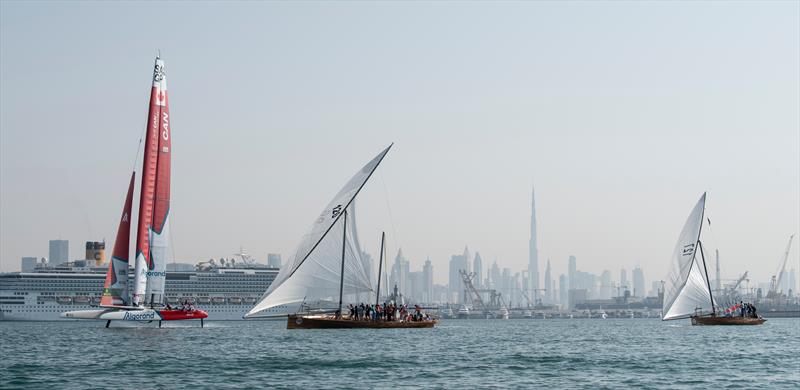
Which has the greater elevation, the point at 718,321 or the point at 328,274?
the point at 328,274

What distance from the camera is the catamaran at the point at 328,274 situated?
70.3m

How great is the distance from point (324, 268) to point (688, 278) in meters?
42.2

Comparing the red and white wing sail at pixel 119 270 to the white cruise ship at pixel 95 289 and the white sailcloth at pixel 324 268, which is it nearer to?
the white sailcloth at pixel 324 268

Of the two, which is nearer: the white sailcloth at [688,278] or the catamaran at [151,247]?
the catamaran at [151,247]

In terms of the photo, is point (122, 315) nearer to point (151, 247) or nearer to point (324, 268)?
point (151, 247)

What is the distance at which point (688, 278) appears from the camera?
98.2 m

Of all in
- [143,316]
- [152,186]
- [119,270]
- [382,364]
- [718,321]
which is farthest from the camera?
[718,321]

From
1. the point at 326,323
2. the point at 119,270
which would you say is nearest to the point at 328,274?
the point at 326,323

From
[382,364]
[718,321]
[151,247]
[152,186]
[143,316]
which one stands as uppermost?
[152,186]

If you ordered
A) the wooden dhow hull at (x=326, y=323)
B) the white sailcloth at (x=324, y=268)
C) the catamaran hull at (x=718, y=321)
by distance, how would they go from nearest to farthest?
the white sailcloth at (x=324, y=268) < the wooden dhow hull at (x=326, y=323) < the catamaran hull at (x=718, y=321)

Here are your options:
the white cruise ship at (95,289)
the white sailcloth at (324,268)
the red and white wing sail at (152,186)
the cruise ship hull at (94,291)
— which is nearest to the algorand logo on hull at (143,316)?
the red and white wing sail at (152,186)

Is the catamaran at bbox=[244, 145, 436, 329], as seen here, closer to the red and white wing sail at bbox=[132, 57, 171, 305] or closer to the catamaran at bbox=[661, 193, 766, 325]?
the red and white wing sail at bbox=[132, 57, 171, 305]

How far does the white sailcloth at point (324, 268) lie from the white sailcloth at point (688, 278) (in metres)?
37.2

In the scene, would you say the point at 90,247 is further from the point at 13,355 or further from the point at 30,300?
the point at 13,355
